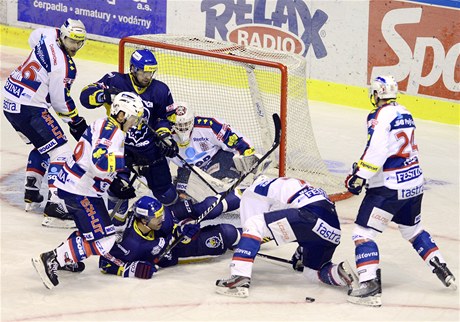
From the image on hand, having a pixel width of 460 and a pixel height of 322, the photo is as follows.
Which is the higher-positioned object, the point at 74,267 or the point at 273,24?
the point at 273,24

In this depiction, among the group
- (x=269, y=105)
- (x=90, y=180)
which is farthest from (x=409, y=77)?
(x=90, y=180)

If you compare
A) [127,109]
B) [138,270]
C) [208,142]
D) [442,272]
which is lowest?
[138,270]

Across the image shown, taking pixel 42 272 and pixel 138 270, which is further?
pixel 138 270

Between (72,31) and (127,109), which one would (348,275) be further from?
(72,31)

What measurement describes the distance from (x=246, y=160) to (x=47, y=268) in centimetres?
208

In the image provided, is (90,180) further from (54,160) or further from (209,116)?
(209,116)

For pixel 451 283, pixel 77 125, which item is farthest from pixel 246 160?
pixel 451 283

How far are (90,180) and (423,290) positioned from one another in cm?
206

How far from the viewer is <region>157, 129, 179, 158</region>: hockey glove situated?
788 cm

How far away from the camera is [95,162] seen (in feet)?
22.2

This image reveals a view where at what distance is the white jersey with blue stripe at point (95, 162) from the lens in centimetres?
677

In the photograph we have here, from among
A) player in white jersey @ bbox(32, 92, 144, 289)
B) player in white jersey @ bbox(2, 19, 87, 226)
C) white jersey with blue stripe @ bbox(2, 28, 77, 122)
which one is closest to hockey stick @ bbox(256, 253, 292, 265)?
player in white jersey @ bbox(32, 92, 144, 289)

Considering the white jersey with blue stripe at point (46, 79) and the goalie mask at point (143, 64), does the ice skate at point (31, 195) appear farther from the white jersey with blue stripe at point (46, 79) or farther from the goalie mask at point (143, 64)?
the goalie mask at point (143, 64)

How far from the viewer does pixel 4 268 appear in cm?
717
